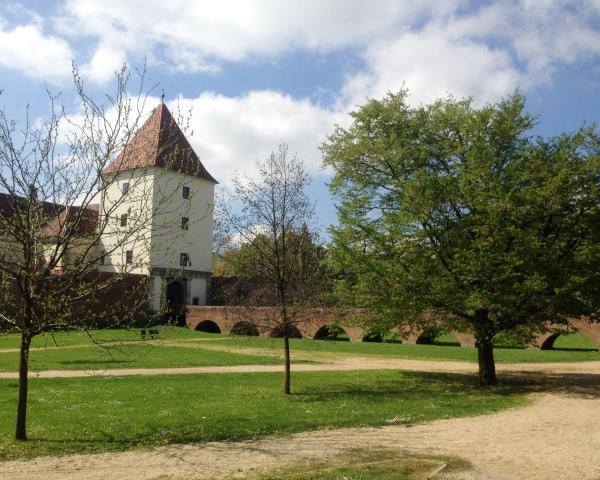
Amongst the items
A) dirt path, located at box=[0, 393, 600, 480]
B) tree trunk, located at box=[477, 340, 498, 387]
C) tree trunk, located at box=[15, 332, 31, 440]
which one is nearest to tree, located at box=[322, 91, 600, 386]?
tree trunk, located at box=[477, 340, 498, 387]

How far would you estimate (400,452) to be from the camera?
8656 millimetres

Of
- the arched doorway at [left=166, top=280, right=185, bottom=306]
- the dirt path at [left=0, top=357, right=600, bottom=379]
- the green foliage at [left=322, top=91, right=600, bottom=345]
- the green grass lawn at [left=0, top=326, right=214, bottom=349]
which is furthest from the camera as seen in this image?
the arched doorway at [left=166, top=280, right=185, bottom=306]

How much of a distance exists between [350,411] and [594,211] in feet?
28.8

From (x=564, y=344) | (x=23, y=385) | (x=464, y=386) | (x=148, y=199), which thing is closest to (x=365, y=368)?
(x=464, y=386)

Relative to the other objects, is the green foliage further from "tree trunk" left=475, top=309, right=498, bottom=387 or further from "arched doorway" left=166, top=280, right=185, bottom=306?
"arched doorway" left=166, top=280, right=185, bottom=306

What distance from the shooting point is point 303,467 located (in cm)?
776

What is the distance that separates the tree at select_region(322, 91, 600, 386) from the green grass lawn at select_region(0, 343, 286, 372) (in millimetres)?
7697

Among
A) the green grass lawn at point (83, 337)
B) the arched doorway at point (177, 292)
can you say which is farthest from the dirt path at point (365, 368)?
the arched doorway at point (177, 292)

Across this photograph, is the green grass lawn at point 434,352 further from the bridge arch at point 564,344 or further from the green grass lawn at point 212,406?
the green grass lawn at point 212,406

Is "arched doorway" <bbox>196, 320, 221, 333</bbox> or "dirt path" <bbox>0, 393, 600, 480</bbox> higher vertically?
"arched doorway" <bbox>196, 320, 221, 333</bbox>

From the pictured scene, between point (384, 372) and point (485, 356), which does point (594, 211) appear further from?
point (384, 372)

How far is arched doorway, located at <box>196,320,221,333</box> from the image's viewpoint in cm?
5011

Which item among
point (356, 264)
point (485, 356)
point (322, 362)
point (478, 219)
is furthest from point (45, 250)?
point (322, 362)

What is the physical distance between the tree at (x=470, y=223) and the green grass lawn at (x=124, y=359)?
7697mm
